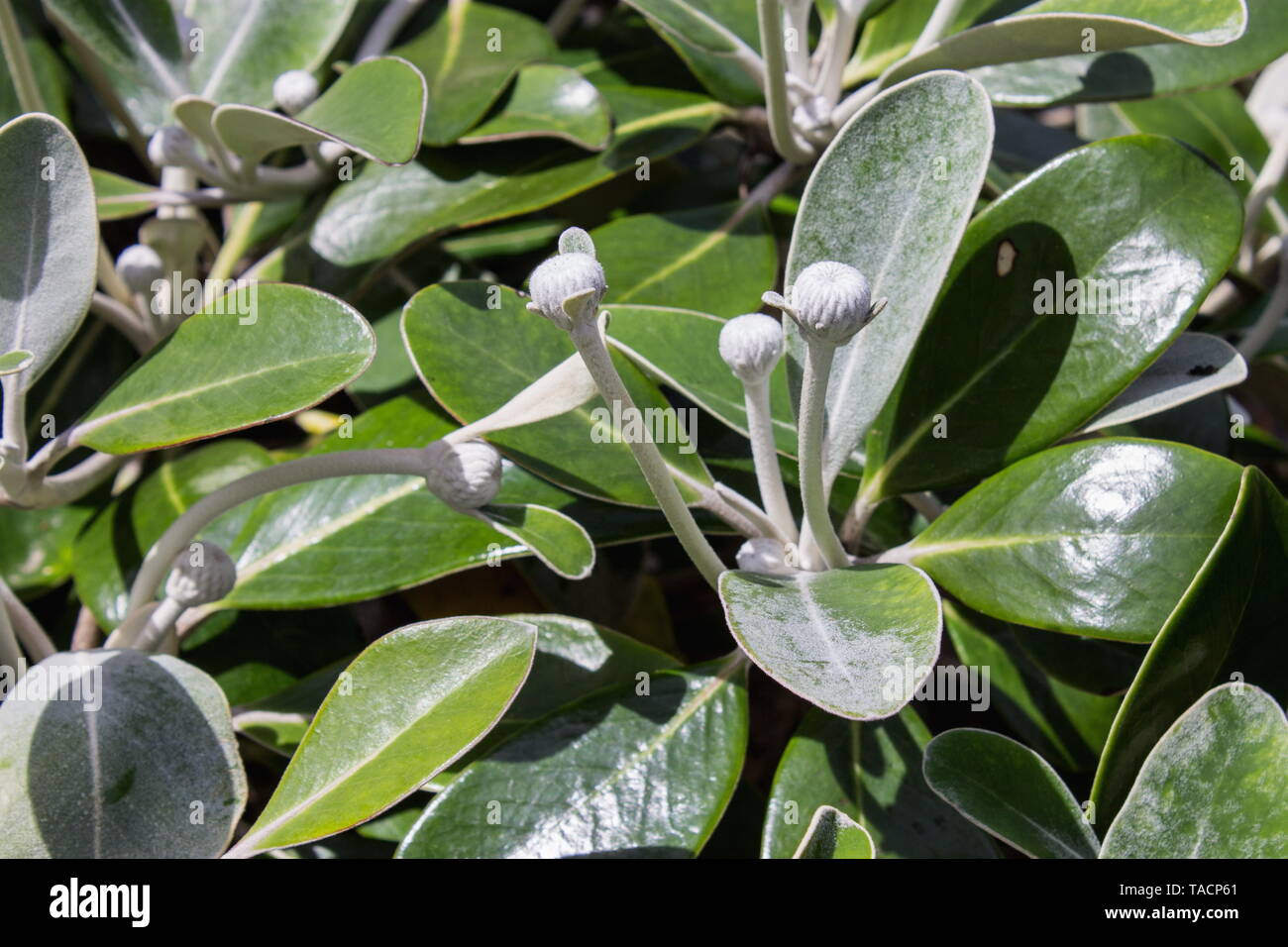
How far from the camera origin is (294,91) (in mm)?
1225

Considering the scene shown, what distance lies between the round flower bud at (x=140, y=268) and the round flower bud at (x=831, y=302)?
817 millimetres

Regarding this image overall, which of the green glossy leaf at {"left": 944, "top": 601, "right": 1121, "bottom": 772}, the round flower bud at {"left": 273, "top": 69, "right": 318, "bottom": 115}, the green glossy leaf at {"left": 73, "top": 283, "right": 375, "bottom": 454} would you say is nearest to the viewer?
the green glossy leaf at {"left": 73, "top": 283, "right": 375, "bottom": 454}

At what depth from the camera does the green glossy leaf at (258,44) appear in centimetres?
134

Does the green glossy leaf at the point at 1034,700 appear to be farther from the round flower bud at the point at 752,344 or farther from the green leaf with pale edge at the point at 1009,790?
the round flower bud at the point at 752,344

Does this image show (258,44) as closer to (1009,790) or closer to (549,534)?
(549,534)

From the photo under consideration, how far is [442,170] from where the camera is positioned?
50.1 inches

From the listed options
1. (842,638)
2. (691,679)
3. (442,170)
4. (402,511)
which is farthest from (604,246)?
(842,638)

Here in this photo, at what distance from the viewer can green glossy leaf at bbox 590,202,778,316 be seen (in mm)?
1184

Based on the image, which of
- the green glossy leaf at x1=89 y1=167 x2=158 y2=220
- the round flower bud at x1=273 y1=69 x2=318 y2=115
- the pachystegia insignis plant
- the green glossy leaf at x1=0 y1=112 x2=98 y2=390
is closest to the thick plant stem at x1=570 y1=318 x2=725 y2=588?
the pachystegia insignis plant

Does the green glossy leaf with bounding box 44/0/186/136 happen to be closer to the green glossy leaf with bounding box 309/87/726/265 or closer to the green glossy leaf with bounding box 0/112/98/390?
the green glossy leaf with bounding box 309/87/726/265

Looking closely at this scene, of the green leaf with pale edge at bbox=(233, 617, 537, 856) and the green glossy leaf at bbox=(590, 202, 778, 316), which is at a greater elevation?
the green glossy leaf at bbox=(590, 202, 778, 316)

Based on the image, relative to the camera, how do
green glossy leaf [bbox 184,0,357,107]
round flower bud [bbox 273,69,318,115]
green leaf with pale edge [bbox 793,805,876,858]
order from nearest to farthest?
green leaf with pale edge [bbox 793,805,876,858] < round flower bud [bbox 273,69,318,115] < green glossy leaf [bbox 184,0,357,107]

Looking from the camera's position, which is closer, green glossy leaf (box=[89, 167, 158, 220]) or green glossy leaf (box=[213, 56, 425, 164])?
green glossy leaf (box=[213, 56, 425, 164])

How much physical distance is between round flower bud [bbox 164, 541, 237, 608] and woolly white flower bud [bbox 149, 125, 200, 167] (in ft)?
1.62
